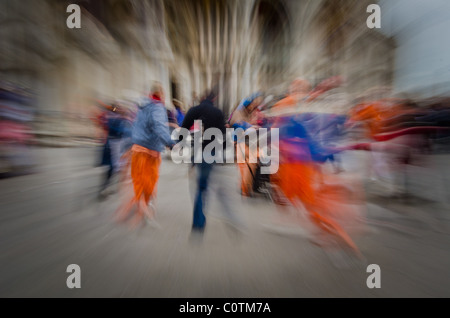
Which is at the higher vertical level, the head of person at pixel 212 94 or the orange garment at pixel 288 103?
the head of person at pixel 212 94

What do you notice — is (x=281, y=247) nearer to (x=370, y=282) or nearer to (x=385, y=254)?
(x=370, y=282)

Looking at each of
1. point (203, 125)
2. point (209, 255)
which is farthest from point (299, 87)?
point (209, 255)

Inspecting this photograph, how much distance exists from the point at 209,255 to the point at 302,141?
1.42 meters

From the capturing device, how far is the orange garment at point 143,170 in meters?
2.76

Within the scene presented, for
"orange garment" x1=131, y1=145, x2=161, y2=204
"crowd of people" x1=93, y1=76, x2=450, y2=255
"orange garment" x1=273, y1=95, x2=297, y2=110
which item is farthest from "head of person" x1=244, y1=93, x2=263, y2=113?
"orange garment" x1=131, y1=145, x2=161, y2=204

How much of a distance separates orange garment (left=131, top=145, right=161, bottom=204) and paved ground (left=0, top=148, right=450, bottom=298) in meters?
0.43

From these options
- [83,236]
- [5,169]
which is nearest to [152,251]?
[83,236]

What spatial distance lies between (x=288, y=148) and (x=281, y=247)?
1.00 meters

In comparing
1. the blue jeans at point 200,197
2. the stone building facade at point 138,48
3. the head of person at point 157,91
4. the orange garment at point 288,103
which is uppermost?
the stone building facade at point 138,48

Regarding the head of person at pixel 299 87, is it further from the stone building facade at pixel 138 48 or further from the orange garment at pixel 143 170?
the stone building facade at pixel 138 48

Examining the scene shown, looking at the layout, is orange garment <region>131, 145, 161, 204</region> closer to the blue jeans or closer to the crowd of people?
the crowd of people

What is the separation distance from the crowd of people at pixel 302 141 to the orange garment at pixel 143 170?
12 mm

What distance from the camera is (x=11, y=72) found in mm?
9938

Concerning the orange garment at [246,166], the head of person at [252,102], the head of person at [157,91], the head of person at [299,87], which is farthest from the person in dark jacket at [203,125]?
the orange garment at [246,166]
